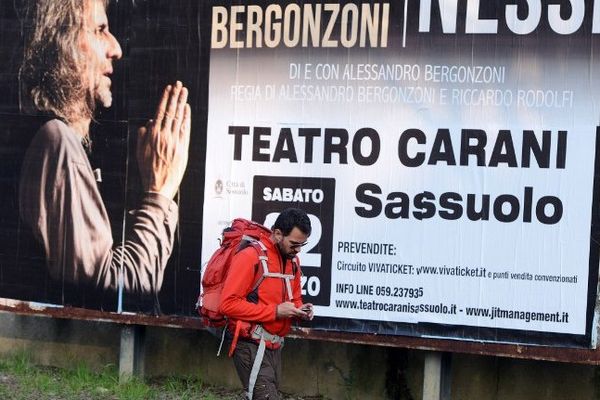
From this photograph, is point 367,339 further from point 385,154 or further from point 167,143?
point 167,143

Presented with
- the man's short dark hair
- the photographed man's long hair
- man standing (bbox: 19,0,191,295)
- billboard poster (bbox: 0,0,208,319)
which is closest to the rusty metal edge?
billboard poster (bbox: 0,0,208,319)

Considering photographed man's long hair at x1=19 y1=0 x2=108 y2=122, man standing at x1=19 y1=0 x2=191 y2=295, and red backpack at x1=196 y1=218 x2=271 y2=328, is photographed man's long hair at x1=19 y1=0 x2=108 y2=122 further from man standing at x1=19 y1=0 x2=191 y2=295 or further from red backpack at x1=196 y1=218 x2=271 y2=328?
red backpack at x1=196 y1=218 x2=271 y2=328

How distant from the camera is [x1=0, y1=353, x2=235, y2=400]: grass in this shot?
9.48 meters

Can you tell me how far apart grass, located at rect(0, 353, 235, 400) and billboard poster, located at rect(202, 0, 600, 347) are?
4.13 feet

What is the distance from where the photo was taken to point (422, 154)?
8.63 metres

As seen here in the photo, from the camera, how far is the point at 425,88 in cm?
862

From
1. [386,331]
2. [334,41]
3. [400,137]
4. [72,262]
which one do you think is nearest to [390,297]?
[386,331]

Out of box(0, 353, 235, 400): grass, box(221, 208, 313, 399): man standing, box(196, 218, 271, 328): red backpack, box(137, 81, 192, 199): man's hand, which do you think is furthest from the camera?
box(0, 353, 235, 400): grass

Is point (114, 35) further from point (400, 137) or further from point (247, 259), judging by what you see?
point (247, 259)

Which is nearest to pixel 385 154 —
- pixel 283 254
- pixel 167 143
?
pixel 167 143

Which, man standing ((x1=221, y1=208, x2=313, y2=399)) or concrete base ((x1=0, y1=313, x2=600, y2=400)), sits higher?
man standing ((x1=221, y1=208, x2=313, y2=399))

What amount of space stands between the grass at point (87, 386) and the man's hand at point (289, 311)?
3.12 m

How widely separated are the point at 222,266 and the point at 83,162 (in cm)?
340

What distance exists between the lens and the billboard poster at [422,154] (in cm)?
829
